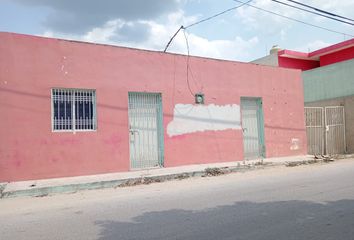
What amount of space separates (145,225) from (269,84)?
1172 cm

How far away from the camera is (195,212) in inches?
257

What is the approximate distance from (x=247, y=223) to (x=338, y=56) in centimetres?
2279

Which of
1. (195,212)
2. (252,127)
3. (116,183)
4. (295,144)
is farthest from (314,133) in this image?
(195,212)

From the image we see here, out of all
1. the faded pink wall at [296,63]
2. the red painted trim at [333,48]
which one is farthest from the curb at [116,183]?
the red painted trim at [333,48]

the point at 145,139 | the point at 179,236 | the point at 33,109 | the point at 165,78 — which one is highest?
the point at 165,78

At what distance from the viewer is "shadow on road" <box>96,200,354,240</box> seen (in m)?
5.07

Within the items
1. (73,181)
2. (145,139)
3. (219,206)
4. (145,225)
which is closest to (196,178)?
(145,139)

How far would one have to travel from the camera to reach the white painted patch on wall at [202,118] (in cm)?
1334

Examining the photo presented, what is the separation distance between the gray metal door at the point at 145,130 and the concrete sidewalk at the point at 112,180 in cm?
48

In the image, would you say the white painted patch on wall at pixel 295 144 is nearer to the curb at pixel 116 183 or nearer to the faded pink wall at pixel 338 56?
the curb at pixel 116 183

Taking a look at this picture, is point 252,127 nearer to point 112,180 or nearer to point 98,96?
point 98,96

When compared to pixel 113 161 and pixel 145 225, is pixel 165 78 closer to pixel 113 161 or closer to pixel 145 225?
pixel 113 161

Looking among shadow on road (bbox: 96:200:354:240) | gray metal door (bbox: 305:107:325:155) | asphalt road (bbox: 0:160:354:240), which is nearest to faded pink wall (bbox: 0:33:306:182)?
asphalt road (bbox: 0:160:354:240)

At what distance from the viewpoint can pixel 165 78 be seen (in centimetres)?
1321
